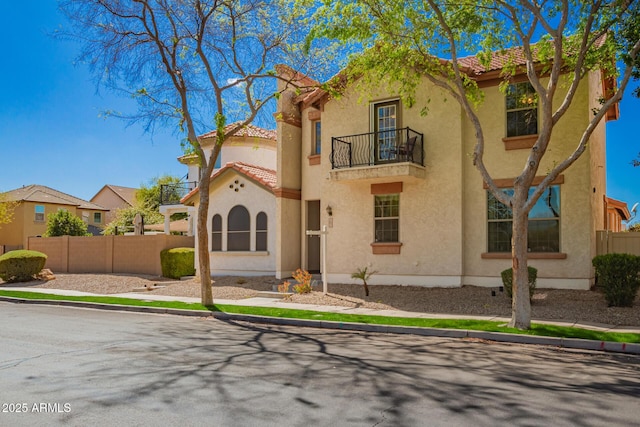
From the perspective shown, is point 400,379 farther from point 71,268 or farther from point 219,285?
point 71,268

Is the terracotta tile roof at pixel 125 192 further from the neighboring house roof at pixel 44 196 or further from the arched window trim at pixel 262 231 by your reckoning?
the arched window trim at pixel 262 231

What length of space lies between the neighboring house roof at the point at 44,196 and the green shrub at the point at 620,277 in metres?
44.2

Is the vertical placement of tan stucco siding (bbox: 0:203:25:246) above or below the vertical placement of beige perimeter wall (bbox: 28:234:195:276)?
above

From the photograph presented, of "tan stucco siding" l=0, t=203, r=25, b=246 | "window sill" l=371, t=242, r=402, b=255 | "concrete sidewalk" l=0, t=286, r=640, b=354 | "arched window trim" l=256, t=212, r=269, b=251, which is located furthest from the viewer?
"tan stucco siding" l=0, t=203, r=25, b=246

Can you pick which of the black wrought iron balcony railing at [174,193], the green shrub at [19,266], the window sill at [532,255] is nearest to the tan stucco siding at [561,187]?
the window sill at [532,255]

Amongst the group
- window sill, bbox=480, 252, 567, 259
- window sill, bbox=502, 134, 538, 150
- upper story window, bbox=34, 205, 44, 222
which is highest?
window sill, bbox=502, 134, 538, 150

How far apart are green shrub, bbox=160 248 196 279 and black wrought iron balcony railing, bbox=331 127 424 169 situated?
9.29 m

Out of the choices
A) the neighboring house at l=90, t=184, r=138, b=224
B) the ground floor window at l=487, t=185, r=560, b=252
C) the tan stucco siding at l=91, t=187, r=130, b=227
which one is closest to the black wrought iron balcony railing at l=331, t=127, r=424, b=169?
the ground floor window at l=487, t=185, r=560, b=252

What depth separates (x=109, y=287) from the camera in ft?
70.2

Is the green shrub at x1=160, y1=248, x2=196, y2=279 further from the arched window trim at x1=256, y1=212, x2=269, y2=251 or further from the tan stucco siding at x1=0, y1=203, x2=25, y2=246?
the tan stucco siding at x1=0, y1=203, x2=25, y2=246

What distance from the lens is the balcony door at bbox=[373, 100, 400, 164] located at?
18.2 metres

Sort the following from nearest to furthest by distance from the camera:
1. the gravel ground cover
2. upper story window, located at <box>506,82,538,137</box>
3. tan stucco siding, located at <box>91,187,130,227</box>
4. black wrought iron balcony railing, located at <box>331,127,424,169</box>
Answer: the gravel ground cover → upper story window, located at <box>506,82,538,137</box> → black wrought iron balcony railing, located at <box>331,127,424,169</box> → tan stucco siding, located at <box>91,187,130,227</box>

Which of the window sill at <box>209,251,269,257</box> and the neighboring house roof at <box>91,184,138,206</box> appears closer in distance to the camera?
the window sill at <box>209,251,269,257</box>

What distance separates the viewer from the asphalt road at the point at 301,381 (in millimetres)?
5352
